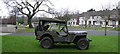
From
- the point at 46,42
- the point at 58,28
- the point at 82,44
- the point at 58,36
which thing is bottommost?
the point at 82,44

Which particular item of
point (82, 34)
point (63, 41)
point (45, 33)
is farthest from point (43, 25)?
point (82, 34)

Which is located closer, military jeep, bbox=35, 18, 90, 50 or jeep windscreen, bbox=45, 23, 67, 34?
military jeep, bbox=35, 18, 90, 50

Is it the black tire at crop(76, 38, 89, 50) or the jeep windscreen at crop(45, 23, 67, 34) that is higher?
the jeep windscreen at crop(45, 23, 67, 34)

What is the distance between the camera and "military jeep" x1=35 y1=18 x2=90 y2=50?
43.7ft

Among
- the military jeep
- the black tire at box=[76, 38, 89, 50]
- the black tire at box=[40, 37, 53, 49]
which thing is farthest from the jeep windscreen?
the black tire at box=[76, 38, 89, 50]

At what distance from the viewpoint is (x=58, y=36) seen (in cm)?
1334

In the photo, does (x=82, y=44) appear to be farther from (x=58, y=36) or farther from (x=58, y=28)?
(x=58, y=28)

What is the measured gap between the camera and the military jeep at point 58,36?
13328mm

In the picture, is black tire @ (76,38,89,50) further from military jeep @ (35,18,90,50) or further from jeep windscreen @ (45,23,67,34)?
jeep windscreen @ (45,23,67,34)

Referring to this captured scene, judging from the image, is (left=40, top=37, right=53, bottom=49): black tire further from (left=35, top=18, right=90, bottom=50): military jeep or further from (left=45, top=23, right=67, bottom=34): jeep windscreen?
(left=45, top=23, right=67, bottom=34): jeep windscreen

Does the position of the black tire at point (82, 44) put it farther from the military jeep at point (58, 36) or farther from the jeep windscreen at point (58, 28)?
the jeep windscreen at point (58, 28)

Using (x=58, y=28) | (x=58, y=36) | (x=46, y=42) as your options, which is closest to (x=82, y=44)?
(x=58, y=36)

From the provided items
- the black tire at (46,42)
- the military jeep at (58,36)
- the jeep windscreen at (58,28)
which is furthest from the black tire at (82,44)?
the black tire at (46,42)

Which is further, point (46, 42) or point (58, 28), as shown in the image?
point (58, 28)
